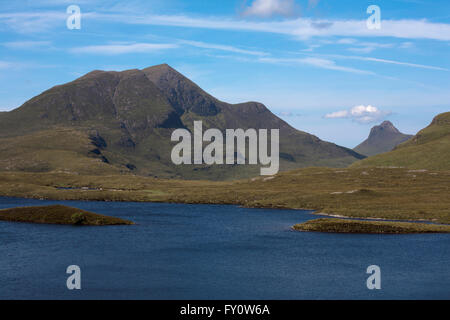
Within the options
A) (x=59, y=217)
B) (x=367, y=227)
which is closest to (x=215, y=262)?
(x=367, y=227)

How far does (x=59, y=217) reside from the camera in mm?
141500

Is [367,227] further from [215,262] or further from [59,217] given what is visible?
[59,217]

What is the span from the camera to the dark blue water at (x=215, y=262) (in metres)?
70.8

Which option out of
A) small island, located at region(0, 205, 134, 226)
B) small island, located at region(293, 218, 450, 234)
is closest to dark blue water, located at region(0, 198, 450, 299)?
small island, located at region(0, 205, 134, 226)

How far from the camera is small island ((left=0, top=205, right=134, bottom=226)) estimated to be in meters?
140

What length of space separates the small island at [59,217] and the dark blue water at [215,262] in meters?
5.44

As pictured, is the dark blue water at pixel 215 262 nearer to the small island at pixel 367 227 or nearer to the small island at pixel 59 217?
the small island at pixel 59 217

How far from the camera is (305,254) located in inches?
3944

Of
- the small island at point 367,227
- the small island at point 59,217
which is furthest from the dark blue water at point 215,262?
the small island at point 367,227

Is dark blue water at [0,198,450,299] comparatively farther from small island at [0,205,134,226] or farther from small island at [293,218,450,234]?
small island at [293,218,450,234]

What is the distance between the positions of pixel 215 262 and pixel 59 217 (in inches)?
2690

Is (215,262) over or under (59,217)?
under
